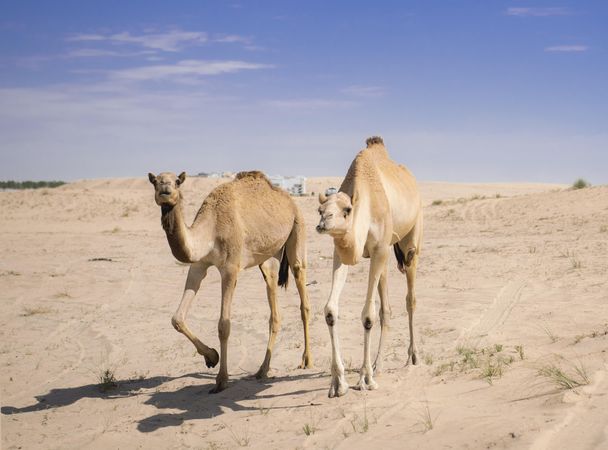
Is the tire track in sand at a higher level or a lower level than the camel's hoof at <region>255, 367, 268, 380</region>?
higher

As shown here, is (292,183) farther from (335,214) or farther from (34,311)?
(335,214)

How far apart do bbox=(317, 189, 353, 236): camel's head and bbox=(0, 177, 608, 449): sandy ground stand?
1588 millimetres

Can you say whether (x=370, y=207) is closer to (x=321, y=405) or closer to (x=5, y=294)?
(x=321, y=405)

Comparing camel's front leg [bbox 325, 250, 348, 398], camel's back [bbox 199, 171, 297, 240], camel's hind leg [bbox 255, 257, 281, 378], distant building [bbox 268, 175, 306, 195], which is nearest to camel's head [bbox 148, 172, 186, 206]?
camel's back [bbox 199, 171, 297, 240]

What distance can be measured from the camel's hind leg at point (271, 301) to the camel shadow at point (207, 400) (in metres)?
0.36

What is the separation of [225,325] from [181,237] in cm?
114

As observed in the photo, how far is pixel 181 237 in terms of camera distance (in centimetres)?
702

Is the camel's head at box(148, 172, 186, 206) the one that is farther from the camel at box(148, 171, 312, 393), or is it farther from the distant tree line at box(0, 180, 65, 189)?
the distant tree line at box(0, 180, 65, 189)

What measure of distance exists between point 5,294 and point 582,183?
95.3ft

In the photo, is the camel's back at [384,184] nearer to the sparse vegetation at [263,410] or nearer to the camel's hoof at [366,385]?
the camel's hoof at [366,385]

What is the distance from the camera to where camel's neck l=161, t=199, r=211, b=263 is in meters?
6.88

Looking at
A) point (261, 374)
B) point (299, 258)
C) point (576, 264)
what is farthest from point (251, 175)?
point (576, 264)

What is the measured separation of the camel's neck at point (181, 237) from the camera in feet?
22.6

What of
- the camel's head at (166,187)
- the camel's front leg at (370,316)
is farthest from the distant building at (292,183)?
the camel's front leg at (370,316)
